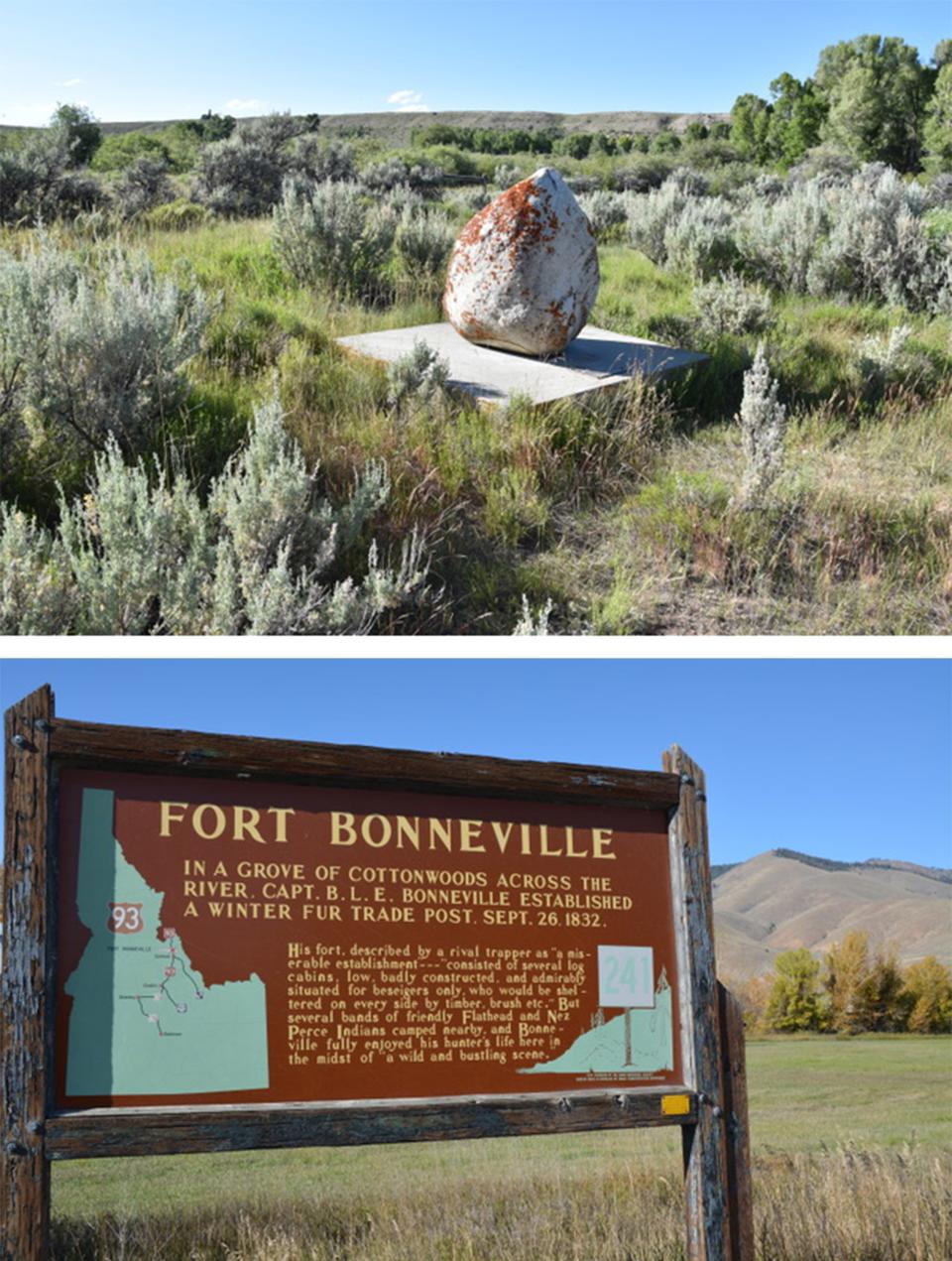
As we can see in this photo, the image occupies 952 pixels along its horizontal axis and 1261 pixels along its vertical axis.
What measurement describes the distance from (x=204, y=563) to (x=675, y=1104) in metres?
3.17

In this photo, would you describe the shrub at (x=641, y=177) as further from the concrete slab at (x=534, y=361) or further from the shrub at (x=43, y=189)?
the concrete slab at (x=534, y=361)

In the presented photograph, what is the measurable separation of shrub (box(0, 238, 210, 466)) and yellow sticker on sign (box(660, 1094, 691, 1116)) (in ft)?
14.4

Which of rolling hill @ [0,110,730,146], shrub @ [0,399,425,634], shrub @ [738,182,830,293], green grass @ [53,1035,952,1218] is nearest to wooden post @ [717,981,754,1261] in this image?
shrub @ [0,399,425,634]

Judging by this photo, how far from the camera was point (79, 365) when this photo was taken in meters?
6.20

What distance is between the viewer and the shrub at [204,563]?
498 centimetres

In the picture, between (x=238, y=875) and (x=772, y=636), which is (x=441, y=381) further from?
(x=238, y=875)

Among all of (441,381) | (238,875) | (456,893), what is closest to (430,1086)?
(456,893)

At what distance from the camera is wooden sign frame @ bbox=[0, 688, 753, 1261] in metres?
2.61

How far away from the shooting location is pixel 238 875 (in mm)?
2908

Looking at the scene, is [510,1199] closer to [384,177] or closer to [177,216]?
[177,216]

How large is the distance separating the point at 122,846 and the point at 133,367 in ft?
13.9

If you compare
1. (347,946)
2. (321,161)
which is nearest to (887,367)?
(347,946)

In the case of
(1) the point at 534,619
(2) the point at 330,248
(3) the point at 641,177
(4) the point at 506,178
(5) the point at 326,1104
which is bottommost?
(5) the point at 326,1104

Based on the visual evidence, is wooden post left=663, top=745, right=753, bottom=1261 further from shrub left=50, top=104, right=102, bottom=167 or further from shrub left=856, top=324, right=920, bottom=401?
shrub left=50, top=104, right=102, bottom=167
